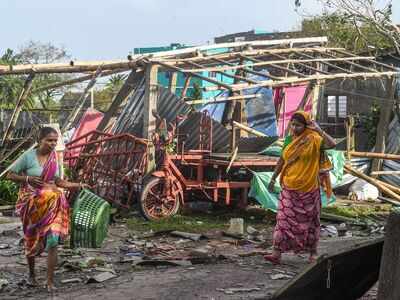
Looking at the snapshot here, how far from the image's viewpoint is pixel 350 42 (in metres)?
22.2

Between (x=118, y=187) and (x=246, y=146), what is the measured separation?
10.4 feet

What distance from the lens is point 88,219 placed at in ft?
22.6

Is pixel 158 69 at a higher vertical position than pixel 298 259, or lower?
higher

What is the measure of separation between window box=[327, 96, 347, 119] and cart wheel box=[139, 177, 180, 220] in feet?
41.6

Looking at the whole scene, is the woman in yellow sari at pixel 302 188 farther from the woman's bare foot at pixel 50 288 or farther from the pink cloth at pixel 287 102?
the pink cloth at pixel 287 102

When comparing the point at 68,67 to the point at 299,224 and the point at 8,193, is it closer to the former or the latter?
the point at 8,193

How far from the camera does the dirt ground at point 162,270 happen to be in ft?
17.8

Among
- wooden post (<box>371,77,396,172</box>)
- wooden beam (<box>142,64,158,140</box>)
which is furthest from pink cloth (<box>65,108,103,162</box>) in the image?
wooden post (<box>371,77,396,172</box>)

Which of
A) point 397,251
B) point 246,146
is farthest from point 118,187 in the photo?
point 397,251

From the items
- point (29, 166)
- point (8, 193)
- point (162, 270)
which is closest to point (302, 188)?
point (162, 270)

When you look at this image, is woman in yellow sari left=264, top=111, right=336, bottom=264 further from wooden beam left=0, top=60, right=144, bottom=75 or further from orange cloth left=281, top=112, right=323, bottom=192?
wooden beam left=0, top=60, right=144, bottom=75

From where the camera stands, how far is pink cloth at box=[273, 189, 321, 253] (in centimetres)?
674

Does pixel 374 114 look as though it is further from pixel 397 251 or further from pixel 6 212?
pixel 397 251

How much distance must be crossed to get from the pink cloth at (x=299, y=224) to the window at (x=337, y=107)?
15621mm
